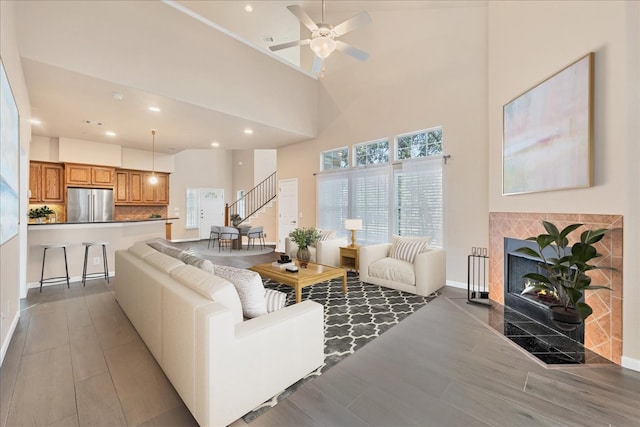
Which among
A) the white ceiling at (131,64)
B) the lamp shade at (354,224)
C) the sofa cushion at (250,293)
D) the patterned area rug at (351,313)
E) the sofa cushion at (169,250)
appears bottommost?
the patterned area rug at (351,313)

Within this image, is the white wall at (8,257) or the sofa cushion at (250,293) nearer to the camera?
the sofa cushion at (250,293)

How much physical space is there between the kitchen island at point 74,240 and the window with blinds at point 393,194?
13.8ft

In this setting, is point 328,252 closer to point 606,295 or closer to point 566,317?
point 566,317

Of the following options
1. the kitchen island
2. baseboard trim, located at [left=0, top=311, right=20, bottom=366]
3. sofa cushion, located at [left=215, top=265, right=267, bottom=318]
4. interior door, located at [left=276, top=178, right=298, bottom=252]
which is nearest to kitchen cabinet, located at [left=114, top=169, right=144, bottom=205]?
the kitchen island

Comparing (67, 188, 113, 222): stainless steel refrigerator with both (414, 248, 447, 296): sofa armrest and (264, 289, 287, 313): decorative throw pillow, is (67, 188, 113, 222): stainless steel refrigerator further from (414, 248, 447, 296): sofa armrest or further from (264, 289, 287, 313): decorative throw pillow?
(414, 248, 447, 296): sofa armrest

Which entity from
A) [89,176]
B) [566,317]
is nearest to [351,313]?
[566,317]

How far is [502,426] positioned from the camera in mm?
1600

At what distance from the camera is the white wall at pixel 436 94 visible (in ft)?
14.1

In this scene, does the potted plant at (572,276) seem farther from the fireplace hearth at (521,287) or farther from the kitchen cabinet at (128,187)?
the kitchen cabinet at (128,187)

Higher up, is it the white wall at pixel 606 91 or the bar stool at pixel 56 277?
the white wall at pixel 606 91

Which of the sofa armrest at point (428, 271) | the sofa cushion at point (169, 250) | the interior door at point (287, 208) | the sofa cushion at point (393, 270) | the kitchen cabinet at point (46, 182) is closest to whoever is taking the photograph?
the sofa cushion at point (169, 250)

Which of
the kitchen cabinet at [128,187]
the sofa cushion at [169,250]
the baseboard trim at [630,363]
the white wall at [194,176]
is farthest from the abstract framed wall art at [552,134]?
the white wall at [194,176]

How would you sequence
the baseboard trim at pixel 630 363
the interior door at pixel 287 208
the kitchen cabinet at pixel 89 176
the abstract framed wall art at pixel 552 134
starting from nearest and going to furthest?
the baseboard trim at pixel 630 363, the abstract framed wall art at pixel 552 134, the kitchen cabinet at pixel 89 176, the interior door at pixel 287 208

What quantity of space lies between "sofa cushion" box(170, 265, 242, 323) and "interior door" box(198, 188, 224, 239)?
373 inches
